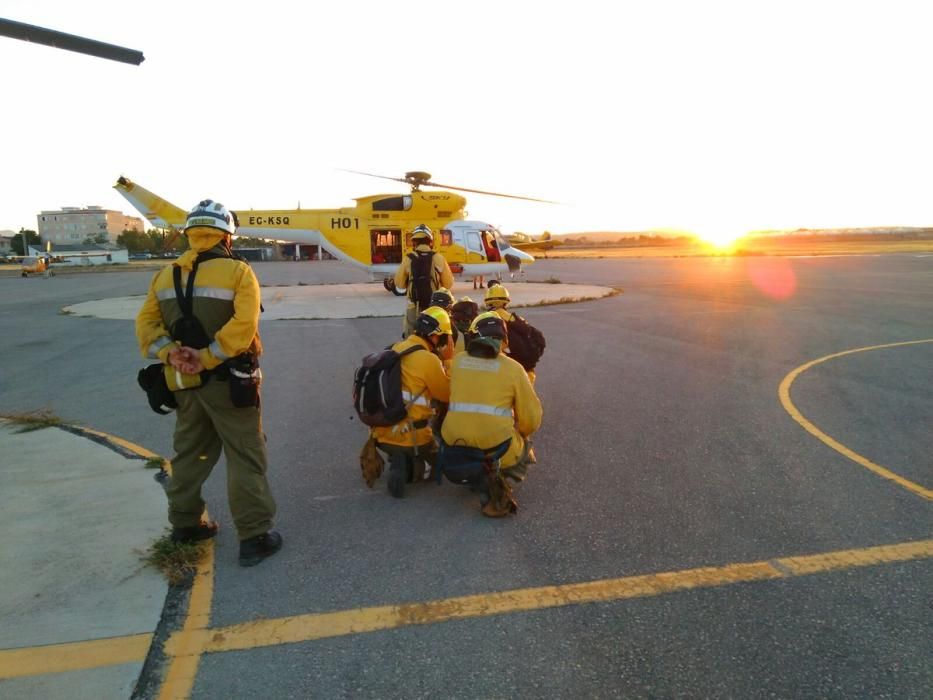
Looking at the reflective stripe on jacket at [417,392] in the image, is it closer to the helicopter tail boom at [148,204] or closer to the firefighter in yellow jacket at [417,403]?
the firefighter in yellow jacket at [417,403]

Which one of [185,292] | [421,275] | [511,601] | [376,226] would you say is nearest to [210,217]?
[185,292]

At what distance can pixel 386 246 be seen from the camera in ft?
62.5

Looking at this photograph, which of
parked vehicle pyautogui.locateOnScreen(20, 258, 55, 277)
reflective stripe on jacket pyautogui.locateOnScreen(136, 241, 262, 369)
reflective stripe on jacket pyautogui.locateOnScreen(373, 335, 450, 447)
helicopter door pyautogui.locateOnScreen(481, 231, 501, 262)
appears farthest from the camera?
parked vehicle pyautogui.locateOnScreen(20, 258, 55, 277)

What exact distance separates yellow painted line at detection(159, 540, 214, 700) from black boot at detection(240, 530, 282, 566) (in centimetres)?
21

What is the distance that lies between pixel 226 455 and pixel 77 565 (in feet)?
3.61

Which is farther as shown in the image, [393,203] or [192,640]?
[393,203]

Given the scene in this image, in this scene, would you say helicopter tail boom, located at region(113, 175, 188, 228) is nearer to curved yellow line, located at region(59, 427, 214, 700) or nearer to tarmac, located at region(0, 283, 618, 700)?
tarmac, located at region(0, 283, 618, 700)

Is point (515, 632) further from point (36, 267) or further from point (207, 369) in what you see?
point (36, 267)

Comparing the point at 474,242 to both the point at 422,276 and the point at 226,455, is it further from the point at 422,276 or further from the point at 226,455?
the point at 226,455

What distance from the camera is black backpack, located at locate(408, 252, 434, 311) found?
8.82m

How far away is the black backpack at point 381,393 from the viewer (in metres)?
4.33

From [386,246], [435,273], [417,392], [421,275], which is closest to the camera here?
[417,392]

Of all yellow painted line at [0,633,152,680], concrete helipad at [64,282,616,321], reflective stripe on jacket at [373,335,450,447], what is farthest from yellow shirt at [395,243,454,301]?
yellow painted line at [0,633,152,680]

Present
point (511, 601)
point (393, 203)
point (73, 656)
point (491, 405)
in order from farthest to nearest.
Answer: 1. point (393, 203)
2. point (491, 405)
3. point (511, 601)
4. point (73, 656)
